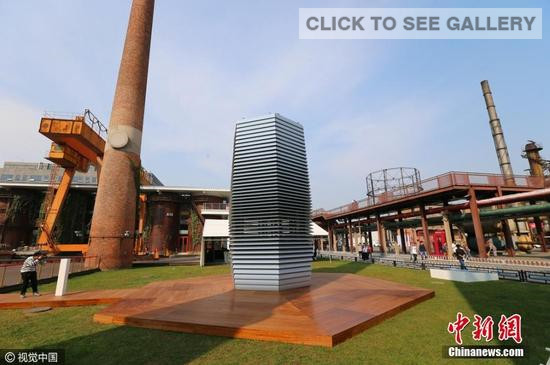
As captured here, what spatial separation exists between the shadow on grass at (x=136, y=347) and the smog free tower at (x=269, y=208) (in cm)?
399

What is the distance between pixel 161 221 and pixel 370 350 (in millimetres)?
38932

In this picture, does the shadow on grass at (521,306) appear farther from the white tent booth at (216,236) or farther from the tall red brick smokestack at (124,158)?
the tall red brick smokestack at (124,158)

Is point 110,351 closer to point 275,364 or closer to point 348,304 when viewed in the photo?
point 275,364

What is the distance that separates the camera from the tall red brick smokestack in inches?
795

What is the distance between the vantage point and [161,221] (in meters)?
38.6

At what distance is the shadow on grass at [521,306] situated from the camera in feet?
14.2

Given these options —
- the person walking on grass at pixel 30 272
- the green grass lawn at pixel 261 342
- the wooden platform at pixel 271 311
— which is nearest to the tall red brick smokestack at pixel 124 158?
the person walking on grass at pixel 30 272

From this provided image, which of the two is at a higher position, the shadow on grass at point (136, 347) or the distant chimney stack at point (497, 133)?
the distant chimney stack at point (497, 133)

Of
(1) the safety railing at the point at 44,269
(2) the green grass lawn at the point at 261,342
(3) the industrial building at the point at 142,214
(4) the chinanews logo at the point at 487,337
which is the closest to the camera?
(2) the green grass lawn at the point at 261,342

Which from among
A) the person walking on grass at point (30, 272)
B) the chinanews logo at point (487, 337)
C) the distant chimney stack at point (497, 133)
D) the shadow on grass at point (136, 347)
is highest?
the distant chimney stack at point (497, 133)

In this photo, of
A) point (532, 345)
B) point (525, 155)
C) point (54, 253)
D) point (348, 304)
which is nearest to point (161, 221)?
point (54, 253)

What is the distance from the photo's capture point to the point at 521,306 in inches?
265

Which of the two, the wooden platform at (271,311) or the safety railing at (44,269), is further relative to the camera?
the safety railing at (44,269)

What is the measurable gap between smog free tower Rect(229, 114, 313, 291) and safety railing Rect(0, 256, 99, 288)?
10746 millimetres
